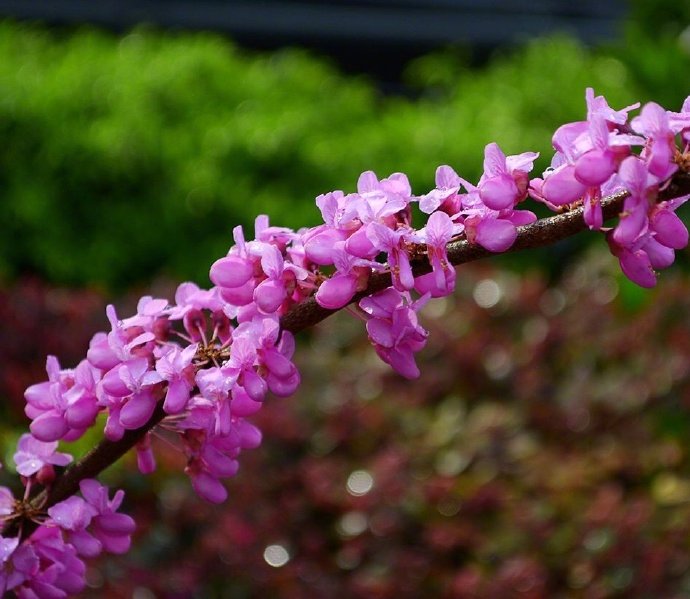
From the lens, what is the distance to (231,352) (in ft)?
3.80

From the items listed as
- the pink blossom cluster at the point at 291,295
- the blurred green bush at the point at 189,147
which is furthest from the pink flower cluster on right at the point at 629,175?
the blurred green bush at the point at 189,147

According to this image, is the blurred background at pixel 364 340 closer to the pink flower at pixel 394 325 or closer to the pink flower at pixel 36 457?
the pink flower at pixel 36 457

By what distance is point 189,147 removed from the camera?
20.0 feet

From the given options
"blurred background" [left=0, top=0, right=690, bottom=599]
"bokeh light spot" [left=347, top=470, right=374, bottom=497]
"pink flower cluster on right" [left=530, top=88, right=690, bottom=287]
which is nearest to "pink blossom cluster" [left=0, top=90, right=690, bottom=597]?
"pink flower cluster on right" [left=530, top=88, right=690, bottom=287]

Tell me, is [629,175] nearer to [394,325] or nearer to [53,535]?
[394,325]

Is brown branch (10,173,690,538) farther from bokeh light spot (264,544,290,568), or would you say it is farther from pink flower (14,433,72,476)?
bokeh light spot (264,544,290,568)

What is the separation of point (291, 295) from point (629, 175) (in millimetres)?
372

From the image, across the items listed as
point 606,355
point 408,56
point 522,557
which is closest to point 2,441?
point 522,557

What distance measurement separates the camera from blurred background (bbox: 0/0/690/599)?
2.80 m

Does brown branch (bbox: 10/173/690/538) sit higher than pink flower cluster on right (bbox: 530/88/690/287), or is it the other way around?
pink flower cluster on right (bbox: 530/88/690/287)

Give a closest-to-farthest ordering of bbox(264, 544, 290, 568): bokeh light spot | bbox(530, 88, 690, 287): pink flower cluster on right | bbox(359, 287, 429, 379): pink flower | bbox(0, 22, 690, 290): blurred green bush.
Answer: bbox(530, 88, 690, 287): pink flower cluster on right, bbox(359, 287, 429, 379): pink flower, bbox(264, 544, 290, 568): bokeh light spot, bbox(0, 22, 690, 290): blurred green bush

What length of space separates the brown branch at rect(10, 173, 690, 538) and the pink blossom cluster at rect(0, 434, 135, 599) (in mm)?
16

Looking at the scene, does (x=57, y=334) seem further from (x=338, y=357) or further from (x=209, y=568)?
(x=209, y=568)

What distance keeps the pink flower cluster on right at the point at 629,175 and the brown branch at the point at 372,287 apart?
0.05 feet
